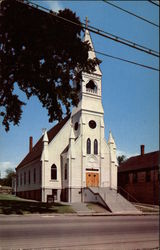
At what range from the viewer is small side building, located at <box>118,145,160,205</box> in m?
34.6

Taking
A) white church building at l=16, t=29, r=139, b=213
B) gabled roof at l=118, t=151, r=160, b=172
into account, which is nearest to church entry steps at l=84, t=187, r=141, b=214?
white church building at l=16, t=29, r=139, b=213

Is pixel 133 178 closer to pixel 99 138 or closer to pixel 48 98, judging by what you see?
pixel 99 138

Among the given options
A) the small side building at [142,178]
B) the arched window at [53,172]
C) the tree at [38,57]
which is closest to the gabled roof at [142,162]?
the small side building at [142,178]

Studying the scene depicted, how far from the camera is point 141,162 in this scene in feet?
129

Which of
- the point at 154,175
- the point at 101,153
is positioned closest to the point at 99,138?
the point at 101,153

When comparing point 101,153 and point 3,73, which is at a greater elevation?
point 3,73

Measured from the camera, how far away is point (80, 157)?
33.3m

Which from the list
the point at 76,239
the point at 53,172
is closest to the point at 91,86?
the point at 53,172

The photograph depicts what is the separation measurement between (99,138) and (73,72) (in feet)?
50.8

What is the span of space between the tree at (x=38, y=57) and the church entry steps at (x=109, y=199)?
11.4 m

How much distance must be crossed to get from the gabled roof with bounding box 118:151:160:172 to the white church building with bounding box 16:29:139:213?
16.3 ft

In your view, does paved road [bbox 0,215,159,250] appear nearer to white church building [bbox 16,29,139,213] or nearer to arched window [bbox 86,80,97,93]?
white church building [bbox 16,29,139,213]

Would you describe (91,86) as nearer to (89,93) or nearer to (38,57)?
(89,93)

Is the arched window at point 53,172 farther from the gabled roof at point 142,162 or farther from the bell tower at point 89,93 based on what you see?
the gabled roof at point 142,162
